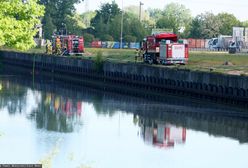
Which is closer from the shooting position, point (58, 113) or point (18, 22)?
point (18, 22)

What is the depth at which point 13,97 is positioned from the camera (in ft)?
244

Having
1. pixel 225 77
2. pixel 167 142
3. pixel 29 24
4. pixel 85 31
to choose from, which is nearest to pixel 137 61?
pixel 225 77

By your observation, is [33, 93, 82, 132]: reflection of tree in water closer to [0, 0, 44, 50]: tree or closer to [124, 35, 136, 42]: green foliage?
[0, 0, 44, 50]: tree

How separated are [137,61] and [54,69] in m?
21.9

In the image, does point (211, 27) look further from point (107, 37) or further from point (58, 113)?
point (58, 113)

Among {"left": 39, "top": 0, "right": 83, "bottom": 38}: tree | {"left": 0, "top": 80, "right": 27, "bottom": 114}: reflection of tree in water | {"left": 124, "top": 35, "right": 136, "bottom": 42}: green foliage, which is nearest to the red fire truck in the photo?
{"left": 0, "top": 80, "right": 27, "bottom": 114}: reflection of tree in water

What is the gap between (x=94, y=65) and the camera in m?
98.9

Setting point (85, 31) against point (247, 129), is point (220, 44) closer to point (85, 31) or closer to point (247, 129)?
point (85, 31)

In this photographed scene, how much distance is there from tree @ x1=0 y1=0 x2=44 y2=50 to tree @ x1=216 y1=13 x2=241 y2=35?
156301 mm

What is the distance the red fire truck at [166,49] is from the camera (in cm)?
8444

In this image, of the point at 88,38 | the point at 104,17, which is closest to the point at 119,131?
the point at 88,38

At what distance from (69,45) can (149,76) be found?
37591 mm

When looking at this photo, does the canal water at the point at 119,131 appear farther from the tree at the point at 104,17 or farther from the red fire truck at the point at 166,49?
the tree at the point at 104,17

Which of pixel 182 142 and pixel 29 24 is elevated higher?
pixel 29 24
